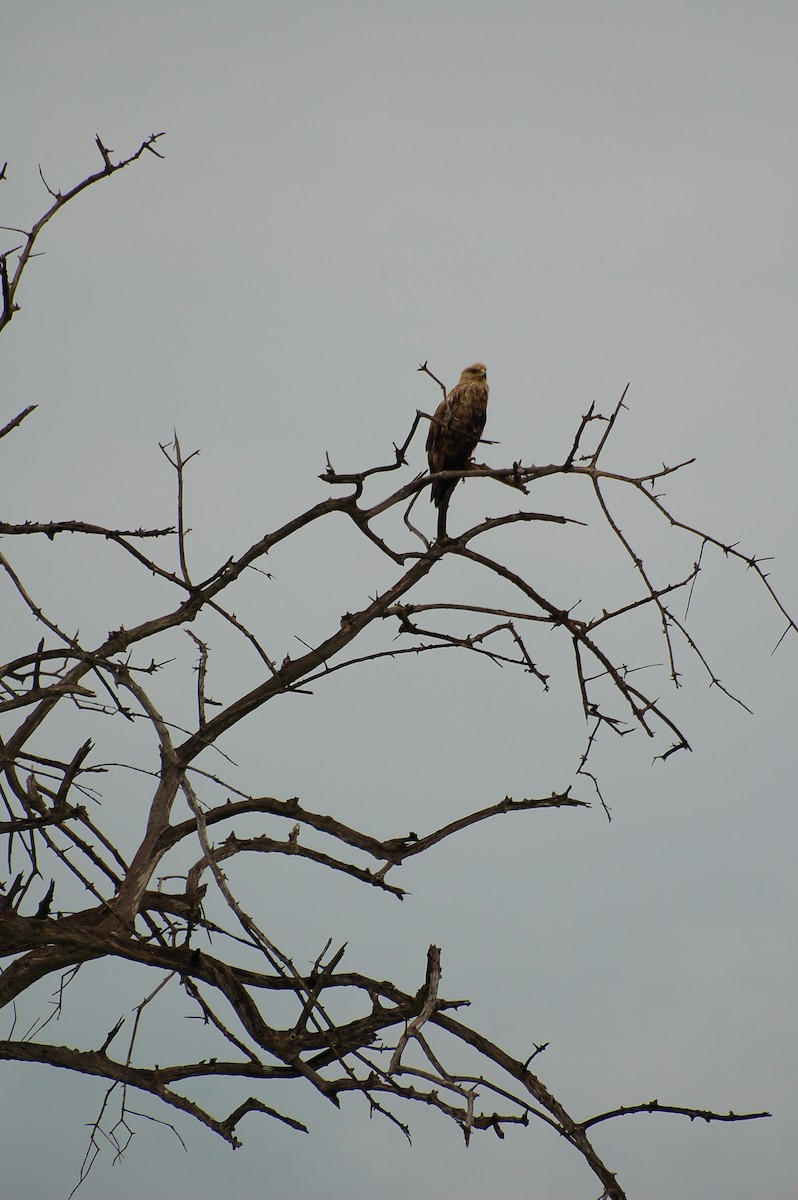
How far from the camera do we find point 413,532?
3.98 meters

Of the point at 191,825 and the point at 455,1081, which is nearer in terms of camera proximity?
the point at 455,1081

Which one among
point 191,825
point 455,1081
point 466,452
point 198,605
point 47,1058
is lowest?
point 455,1081

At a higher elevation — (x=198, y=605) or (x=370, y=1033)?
(x=198, y=605)

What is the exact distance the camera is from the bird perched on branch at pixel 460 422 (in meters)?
5.89

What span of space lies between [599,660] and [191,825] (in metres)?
1.54

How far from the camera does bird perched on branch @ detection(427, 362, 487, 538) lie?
589cm

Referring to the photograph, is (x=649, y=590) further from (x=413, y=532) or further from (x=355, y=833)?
(x=355, y=833)

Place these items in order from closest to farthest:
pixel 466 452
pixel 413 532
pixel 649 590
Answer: pixel 649 590 < pixel 413 532 < pixel 466 452

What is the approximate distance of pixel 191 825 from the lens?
4.09m

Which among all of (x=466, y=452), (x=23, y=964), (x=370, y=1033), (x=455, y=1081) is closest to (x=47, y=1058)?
(x=23, y=964)

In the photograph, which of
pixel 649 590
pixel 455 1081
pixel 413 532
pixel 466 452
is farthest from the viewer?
pixel 466 452

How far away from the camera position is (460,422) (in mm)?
5926

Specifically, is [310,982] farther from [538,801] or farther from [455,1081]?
[538,801]

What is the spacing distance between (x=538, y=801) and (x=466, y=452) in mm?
2558
